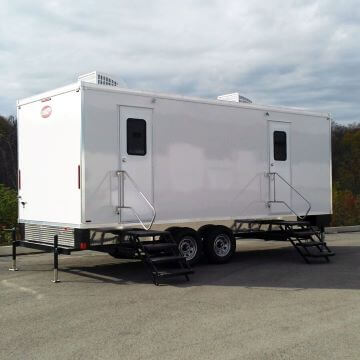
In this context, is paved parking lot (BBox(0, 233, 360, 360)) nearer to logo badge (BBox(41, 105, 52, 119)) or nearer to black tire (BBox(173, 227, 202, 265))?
black tire (BBox(173, 227, 202, 265))

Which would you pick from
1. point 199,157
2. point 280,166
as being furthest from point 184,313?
point 280,166

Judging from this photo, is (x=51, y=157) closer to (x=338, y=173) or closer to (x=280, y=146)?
(x=280, y=146)

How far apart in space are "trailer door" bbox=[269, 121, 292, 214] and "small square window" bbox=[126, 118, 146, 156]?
130 inches

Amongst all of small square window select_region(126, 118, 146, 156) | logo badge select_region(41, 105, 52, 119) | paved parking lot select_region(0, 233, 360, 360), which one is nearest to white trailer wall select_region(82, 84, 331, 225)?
small square window select_region(126, 118, 146, 156)

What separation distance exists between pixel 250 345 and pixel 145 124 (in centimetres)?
539

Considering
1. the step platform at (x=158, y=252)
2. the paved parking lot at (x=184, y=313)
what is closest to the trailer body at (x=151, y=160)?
the step platform at (x=158, y=252)

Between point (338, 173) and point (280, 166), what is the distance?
24792 mm

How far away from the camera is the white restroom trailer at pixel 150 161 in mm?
9414

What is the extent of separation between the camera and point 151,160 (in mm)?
10227

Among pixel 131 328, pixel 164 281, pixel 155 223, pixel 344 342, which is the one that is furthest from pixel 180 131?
pixel 344 342

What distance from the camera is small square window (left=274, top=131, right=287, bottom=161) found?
Answer: 12305mm

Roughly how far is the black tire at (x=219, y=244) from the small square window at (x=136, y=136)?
7.32 ft

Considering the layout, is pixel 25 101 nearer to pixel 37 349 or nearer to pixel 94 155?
pixel 94 155

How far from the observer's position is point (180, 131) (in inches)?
422
